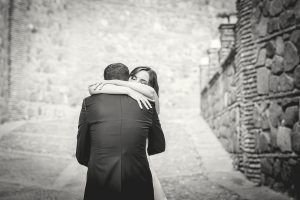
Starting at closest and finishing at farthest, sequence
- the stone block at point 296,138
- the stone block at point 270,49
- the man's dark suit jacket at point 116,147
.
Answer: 1. the man's dark suit jacket at point 116,147
2. the stone block at point 296,138
3. the stone block at point 270,49

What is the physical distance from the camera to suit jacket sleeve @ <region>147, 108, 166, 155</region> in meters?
2.16

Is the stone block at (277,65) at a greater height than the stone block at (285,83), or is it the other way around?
the stone block at (277,65)

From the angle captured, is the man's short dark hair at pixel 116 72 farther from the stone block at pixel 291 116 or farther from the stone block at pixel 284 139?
the stone block at pixel 284 139

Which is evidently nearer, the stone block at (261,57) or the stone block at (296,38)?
the stone block at (296,38)

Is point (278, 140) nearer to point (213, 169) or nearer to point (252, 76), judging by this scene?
point (252, 76)

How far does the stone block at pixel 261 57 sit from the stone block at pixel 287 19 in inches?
19.7

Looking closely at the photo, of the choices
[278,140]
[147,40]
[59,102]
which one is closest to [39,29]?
[59,102]

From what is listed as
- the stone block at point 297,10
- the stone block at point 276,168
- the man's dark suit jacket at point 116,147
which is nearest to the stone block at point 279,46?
the stone block at point 297,10

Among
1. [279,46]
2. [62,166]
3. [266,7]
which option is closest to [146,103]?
[279,46]

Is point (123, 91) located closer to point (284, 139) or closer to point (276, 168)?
point (284, 139)

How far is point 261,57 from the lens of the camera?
17.6 feet

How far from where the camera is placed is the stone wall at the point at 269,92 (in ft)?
A: 15.0

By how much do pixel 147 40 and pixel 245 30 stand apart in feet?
34.6

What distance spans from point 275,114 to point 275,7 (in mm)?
1490
